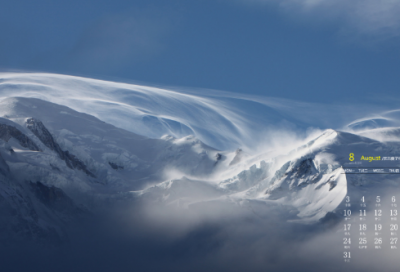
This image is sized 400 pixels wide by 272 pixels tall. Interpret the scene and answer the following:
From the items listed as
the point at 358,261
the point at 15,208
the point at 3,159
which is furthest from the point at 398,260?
the point at 3,159

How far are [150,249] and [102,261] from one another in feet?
87.7

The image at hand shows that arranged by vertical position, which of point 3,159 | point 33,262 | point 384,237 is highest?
point 3,159

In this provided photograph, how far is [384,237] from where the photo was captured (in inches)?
5212

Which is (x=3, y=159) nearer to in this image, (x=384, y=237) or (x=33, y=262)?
(x=33, y=262)

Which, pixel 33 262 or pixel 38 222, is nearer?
pixel 33 262

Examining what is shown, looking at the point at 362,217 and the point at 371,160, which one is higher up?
the point at 371,160

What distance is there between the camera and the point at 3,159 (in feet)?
655

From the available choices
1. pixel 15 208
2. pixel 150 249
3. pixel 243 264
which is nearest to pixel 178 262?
pixel 150 249

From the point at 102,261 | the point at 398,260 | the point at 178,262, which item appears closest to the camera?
the point at 398,260

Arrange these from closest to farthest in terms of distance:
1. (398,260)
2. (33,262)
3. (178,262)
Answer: (398,260)
(33,262)
(178,262)

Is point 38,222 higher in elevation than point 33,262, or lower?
higher

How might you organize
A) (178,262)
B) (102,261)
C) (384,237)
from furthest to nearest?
(178,262) < (102,261) < (384,237)

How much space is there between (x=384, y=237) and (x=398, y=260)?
14.9 m

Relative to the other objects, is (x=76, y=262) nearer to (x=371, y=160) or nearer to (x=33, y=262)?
(x=33, y=262)
